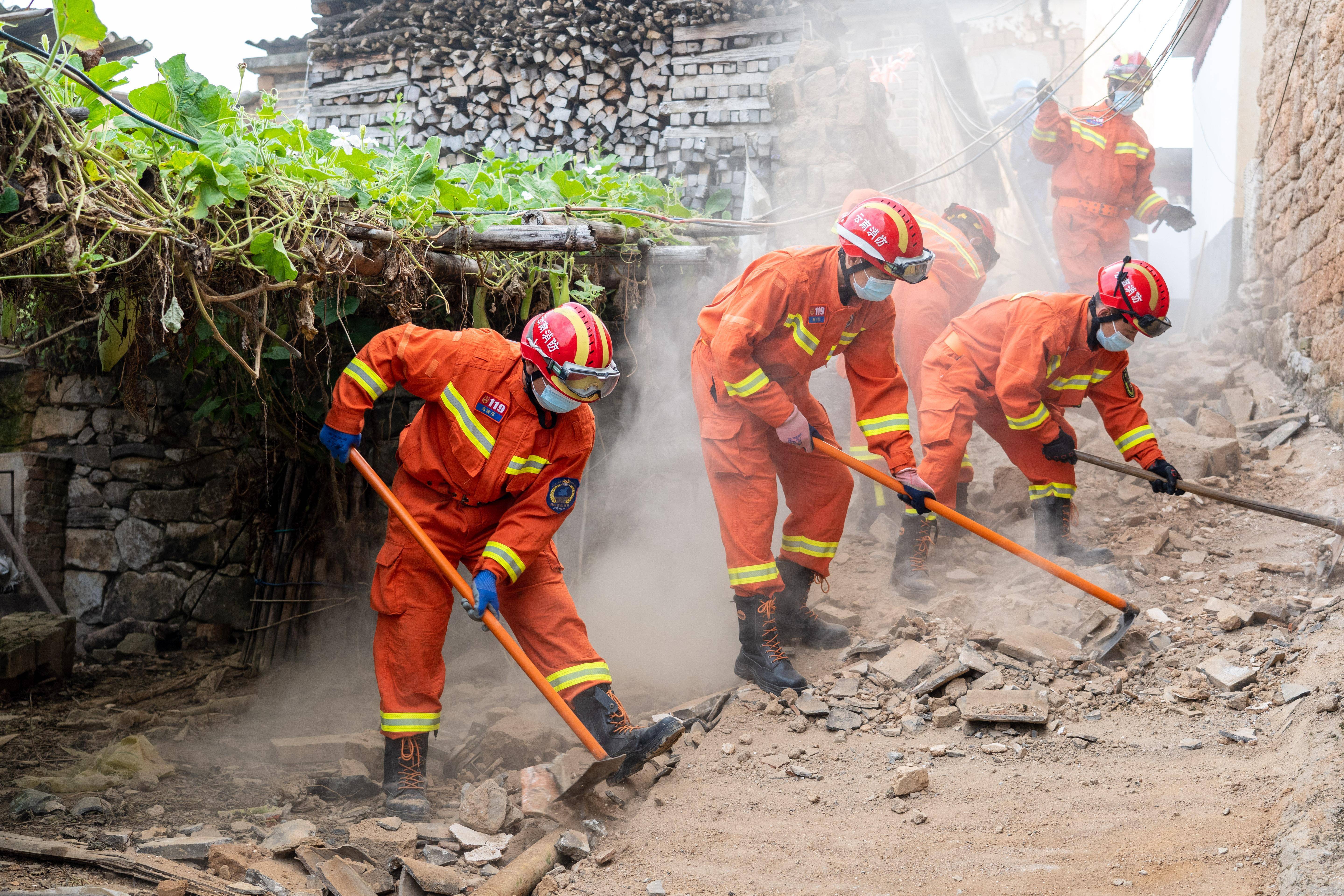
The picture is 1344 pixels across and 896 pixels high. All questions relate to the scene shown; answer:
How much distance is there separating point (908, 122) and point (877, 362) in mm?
4384

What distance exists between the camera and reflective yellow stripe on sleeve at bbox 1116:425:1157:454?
4820 millimetres

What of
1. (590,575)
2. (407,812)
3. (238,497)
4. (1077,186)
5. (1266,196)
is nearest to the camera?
(407,812)

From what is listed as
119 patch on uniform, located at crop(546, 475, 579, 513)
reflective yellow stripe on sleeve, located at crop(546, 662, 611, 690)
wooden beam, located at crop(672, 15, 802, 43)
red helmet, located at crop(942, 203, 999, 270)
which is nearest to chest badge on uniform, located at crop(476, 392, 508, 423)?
119 patch on uniform, located at crop(546, 475, 579, 513)

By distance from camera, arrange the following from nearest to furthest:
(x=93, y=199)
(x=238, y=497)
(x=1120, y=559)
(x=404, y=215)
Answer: (x=93, y=199) → (x=404, y=215) → (x=1120, y=559) → (x=238, y=497)

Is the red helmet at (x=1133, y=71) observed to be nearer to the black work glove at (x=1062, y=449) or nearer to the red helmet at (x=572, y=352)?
the black work glove at (x=1062, y=449)

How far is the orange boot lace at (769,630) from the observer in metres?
4.16

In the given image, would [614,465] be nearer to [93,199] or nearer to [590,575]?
[590,575]

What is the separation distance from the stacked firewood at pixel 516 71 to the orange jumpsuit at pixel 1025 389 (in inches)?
146

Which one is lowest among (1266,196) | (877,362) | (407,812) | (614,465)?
(407,812)

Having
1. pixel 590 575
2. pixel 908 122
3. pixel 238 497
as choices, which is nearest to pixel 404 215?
pixel 590 575

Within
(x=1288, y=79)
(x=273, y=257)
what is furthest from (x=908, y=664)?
(x=1288, y=79)

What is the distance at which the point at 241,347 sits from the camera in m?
4.55

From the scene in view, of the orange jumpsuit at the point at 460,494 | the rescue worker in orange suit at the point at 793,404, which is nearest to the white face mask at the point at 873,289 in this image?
the rescue worker in orange suit at the point at 793,404

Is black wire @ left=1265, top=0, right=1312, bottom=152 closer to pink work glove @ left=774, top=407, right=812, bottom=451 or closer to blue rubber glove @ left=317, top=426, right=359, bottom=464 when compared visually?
pink work glove @ left=774, top=407, right=812, bottom=451
